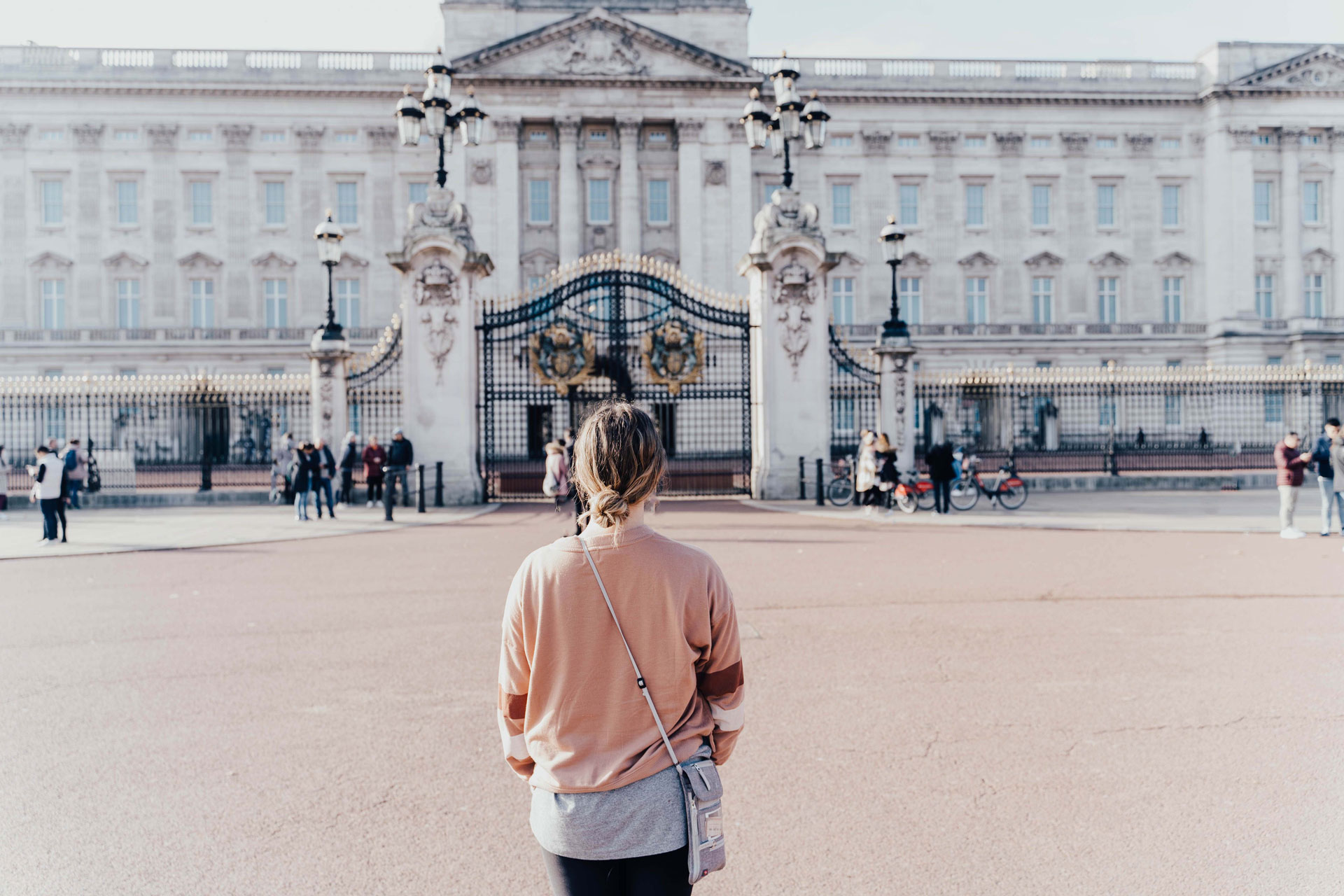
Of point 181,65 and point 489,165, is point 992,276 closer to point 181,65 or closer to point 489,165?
point 489,165

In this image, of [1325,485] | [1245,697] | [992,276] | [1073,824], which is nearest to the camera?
[1073,824]

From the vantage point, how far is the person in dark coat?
60.0 ft

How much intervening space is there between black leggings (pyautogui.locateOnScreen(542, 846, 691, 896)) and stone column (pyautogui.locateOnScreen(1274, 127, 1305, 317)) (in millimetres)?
63039

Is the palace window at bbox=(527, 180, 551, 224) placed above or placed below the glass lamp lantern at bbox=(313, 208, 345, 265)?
above

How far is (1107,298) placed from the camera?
56.0m

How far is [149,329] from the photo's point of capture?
5106cm

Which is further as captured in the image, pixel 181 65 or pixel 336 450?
pixel 181 65

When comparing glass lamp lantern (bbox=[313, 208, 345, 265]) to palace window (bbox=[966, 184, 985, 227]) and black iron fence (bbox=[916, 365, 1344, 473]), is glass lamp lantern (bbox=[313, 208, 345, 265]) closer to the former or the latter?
black iron fence (bbox=[916, 365, 1344, 473])

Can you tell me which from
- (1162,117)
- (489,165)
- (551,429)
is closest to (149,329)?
(489,165)

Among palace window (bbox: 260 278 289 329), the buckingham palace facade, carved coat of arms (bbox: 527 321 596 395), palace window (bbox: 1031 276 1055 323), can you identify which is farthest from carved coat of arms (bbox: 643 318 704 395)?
palace window (bbox: 1031 276 1055 323)

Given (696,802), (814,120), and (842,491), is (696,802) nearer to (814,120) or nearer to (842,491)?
(842,491)

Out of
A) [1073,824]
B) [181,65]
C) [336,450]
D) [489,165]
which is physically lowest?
[1073,824]

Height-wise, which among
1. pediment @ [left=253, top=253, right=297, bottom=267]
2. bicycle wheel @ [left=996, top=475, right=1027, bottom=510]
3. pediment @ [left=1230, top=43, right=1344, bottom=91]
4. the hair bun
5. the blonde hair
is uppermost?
pediment @ [left=1230, top=43, right=1344, bottom=91]

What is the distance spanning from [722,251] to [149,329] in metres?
28.6
